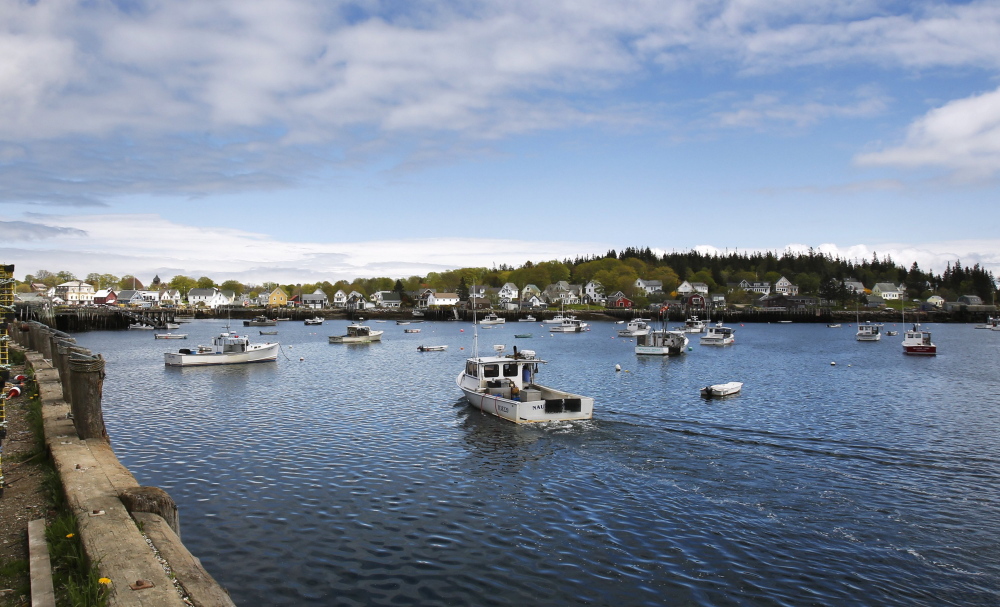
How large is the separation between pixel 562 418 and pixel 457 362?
3607 centimetres

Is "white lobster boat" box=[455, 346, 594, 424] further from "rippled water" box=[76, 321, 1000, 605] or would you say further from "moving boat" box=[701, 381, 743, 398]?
"moving boat" box=[701, 381, 743, 398]

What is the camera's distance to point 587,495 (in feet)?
63.0

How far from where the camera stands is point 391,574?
13.6m

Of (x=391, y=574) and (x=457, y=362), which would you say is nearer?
(x=391, y=574)

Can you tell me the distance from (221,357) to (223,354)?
0.62m

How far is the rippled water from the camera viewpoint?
1346cm

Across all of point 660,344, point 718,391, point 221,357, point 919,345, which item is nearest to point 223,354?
point 221,357

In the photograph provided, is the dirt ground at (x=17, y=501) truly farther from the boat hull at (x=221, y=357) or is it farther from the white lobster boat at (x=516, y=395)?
the boat hull at (x=221, y=357)

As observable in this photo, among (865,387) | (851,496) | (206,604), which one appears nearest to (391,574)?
(206,604)

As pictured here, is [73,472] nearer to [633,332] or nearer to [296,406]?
[296,406]

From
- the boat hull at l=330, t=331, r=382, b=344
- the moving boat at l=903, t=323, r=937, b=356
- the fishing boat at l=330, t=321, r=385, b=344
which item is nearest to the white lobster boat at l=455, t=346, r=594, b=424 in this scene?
the boat hull at l=330, t=331, r=382, b=344

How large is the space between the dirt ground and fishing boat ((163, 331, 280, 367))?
135 feet

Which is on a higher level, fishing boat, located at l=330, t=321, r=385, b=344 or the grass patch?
the grass patch

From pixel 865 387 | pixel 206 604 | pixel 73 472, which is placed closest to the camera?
pixel 206 604
